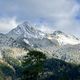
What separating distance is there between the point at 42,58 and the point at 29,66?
2.05 metres

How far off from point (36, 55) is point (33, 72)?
211 cm

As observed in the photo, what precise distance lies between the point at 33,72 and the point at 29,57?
6.50 ft

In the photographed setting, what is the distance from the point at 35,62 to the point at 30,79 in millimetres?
2467

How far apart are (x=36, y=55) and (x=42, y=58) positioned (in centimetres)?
83

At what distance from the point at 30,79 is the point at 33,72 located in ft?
5.07

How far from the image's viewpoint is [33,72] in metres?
42.3

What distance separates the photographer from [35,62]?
139 ft

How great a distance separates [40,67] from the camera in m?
42.2

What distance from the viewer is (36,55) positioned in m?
42.5

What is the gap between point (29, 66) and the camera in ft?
141

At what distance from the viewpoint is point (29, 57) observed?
141 feet

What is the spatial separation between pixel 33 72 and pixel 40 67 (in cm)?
105

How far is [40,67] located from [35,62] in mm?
888
